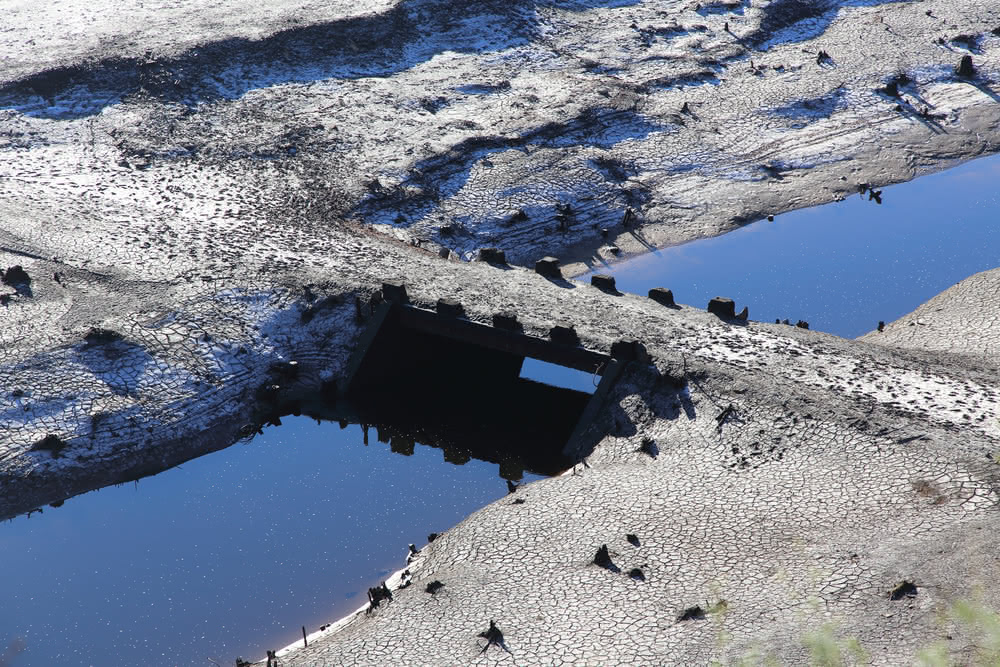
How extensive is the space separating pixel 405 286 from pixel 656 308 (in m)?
3.74

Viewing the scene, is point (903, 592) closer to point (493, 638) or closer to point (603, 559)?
point (603, 559)

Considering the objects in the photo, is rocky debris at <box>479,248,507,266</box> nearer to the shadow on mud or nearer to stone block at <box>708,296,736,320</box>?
stone block at <box>708,296,736,320</box>

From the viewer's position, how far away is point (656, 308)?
15.9 meters

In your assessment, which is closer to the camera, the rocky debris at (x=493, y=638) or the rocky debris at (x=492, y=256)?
the rocky debris at (x=493, y=638)

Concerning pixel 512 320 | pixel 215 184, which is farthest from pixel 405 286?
pixel 215 184

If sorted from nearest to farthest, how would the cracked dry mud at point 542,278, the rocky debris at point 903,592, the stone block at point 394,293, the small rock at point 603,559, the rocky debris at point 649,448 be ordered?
the rocky debris at point 903,592 < the cracked dry mud at point 542,278 < the small rock at point 603,559 < the rocky debris at point 649,448 < the stone block at point 394,293

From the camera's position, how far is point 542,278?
1692 centimetres

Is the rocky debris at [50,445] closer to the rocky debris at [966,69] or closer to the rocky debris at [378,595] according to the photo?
the rocky debris at [378,595]

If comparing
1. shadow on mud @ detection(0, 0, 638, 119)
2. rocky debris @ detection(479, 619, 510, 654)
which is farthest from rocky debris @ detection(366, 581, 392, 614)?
shadow on mud @ detection(0, 0, 638, 119)

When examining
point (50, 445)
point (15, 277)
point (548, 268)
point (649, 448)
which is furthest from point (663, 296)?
point (15, 277)

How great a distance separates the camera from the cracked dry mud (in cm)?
1094

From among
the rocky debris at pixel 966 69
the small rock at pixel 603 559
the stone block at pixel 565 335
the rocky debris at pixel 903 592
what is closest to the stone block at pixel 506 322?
the stone block at pixel 565 335

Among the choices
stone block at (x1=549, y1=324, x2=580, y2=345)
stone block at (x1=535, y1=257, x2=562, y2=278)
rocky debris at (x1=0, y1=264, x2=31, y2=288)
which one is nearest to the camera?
stone block at (x1=549, y1=324, x2=580, y2=345)

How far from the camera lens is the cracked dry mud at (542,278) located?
10.9 metres
